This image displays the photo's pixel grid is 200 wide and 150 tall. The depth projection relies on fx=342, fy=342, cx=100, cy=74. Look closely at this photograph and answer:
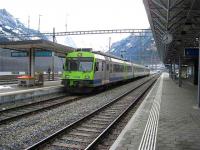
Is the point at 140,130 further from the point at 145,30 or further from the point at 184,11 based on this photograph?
the point at 145,30

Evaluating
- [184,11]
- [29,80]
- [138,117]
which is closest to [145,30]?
[29,80]

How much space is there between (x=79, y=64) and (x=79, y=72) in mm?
554

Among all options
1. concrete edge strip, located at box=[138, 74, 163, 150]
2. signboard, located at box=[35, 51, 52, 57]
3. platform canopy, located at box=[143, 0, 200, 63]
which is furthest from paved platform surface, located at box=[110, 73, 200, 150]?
signboard, located at box=[35, 51, 52, 57]

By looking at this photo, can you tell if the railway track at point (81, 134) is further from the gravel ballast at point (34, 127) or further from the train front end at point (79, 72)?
the train front end at point (79, 72)

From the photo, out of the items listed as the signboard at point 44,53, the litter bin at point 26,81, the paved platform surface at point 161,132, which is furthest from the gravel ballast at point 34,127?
the signboard at point 44,53

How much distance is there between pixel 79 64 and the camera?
2197cm

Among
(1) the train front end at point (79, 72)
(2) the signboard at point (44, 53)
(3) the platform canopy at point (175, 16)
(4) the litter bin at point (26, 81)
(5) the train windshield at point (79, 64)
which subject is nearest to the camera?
(3) the platform canopy at point (175, 16)

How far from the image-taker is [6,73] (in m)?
43.5

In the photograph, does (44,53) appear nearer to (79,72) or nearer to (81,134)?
(79,72)

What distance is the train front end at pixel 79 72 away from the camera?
21344mm

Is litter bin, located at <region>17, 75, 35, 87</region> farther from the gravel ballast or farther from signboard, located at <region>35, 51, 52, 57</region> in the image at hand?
the gravel ballast

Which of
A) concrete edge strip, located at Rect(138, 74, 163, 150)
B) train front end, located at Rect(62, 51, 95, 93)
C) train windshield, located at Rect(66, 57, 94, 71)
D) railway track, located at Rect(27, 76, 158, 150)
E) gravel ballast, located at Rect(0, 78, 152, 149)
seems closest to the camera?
concrete edge strip, located at Rect(138, 74, 163, 150)

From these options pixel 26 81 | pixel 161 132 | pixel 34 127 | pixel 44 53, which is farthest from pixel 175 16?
pixel 44 53

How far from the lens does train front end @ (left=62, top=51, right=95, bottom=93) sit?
840 inches
